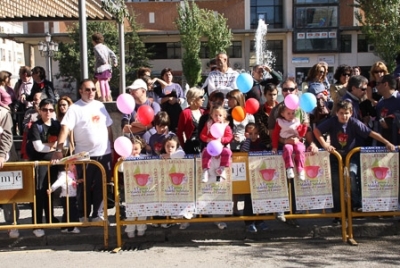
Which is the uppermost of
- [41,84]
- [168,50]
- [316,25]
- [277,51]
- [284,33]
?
[316,25]

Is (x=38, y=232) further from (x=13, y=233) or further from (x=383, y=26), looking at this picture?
(x=383, y=26)

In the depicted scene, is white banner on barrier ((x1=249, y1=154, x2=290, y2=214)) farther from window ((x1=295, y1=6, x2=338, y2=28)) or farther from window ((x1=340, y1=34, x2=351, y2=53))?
window ((x1=340, y1=34, x2=351, y2=53))

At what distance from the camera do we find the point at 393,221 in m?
6.98

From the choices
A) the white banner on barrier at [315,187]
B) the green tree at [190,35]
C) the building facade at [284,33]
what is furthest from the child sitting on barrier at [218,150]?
the building facade at [284,33]

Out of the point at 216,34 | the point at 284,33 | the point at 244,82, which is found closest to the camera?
the point at 244,82

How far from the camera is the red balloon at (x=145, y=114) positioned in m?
6.84

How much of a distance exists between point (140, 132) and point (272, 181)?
6.63 feet

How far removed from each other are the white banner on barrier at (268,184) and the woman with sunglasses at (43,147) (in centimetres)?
264

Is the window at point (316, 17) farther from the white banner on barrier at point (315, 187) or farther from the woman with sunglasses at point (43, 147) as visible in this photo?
the woman with sunglasses at point (43, 147)

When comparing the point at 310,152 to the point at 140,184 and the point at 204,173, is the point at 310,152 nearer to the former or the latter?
the point at 204,173

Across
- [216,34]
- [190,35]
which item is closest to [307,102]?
[190,35]

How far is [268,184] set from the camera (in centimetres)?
645

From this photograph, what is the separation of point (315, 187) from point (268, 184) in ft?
1.95

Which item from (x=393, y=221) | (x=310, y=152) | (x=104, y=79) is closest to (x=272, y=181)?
(x=310, y=152)
